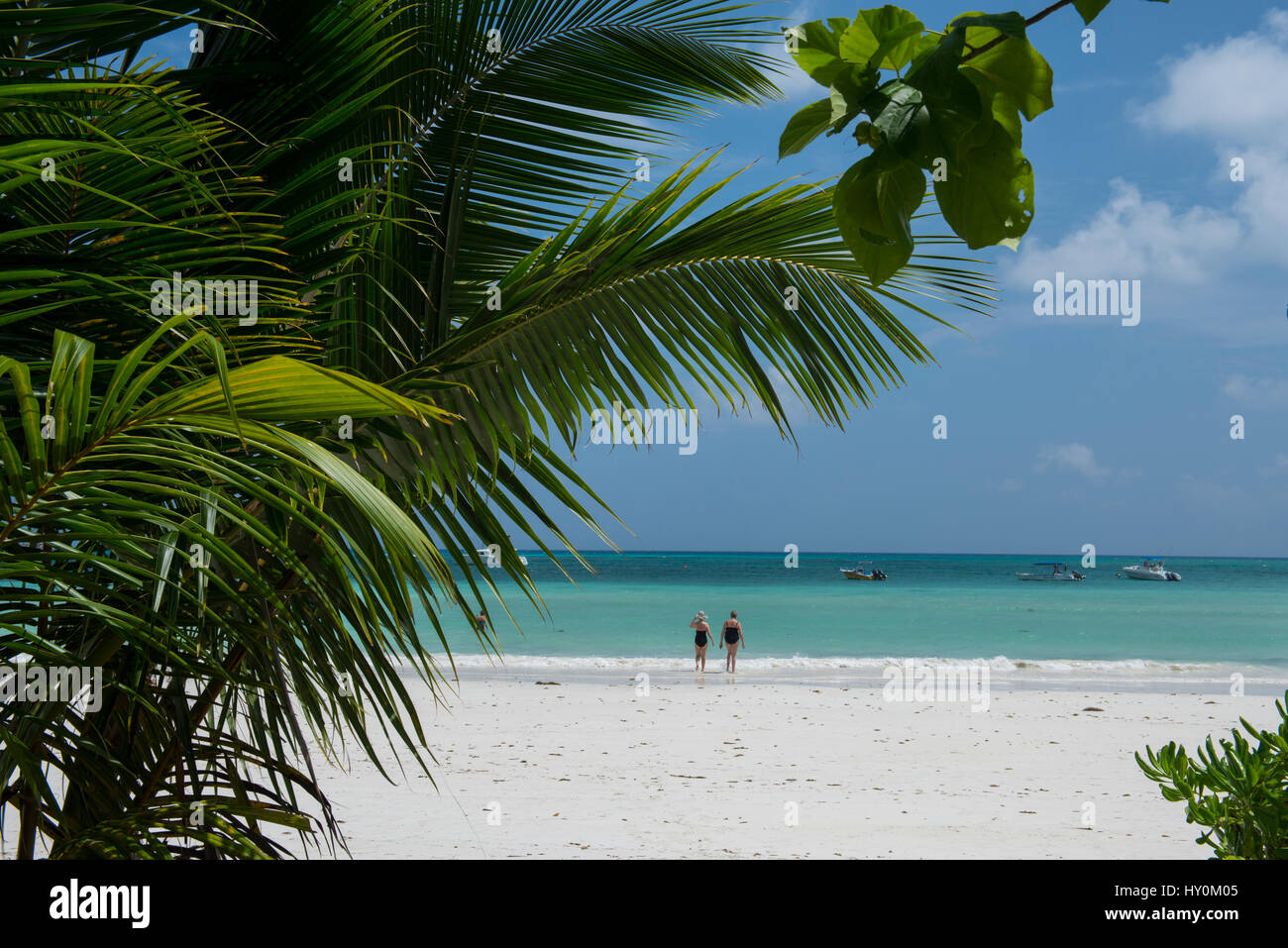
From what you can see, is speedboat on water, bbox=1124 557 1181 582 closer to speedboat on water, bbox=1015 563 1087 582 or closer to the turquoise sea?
the turquoise sea

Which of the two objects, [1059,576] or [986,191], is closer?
[986,191]

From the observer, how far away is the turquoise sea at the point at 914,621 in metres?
23.9

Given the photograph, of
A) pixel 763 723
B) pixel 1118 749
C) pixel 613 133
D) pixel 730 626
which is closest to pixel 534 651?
pixel 730 626

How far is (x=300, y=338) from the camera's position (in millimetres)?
1727

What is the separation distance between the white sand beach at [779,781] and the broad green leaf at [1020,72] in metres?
3.36

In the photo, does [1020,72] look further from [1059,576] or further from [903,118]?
[1059,576]

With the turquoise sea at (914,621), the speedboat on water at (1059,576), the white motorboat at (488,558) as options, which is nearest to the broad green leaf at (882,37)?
the white motorboat at (488,558)

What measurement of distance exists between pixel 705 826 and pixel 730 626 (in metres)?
10.8

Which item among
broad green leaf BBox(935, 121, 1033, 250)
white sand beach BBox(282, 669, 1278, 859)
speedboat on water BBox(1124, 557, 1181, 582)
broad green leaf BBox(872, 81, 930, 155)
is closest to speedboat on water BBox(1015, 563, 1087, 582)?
speedboat on water BBox(1124, 557, 1181, 582)

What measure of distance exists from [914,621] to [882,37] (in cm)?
3565

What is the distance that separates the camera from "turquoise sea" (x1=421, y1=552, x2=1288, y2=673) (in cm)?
2388

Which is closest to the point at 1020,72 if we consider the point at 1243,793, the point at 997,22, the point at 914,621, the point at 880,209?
the point at 997,22

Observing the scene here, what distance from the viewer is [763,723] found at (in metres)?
12.3

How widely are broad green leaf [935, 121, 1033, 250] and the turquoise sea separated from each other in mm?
10551
